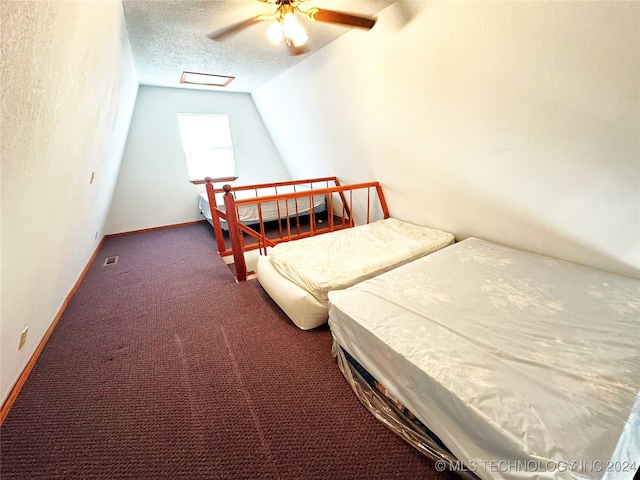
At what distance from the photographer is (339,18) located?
155 cm

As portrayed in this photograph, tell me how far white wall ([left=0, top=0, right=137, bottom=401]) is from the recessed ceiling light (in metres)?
1.24

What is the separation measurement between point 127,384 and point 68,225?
4.78 feet

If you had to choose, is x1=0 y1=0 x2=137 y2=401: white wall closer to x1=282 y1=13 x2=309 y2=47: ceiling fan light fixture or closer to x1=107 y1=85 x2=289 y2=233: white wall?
x1=282 y1=13 x2=309 y2=47: ceiling fan light fixture

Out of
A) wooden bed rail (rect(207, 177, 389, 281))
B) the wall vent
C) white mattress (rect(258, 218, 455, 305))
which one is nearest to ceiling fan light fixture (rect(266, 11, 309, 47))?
wooden bed rail (rect(207, 177, 389, 281))

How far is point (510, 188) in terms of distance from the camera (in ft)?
6.35

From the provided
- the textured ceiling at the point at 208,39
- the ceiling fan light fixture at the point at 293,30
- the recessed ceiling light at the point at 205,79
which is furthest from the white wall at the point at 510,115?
the recessed ceiling light at the point at 205,79

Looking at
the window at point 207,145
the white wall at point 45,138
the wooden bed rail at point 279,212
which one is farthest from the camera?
the window at point 207,145

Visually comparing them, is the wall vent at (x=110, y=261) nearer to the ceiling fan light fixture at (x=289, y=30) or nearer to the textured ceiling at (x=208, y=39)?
the textured ceiling at (x=208, y=39)

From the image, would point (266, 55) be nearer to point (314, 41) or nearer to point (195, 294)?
point (314, 41)

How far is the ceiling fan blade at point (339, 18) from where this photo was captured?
1.44 metres

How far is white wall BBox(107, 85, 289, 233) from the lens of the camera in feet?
13.8

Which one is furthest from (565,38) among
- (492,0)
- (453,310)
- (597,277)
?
(453,310)

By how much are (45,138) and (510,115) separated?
271 centimetres

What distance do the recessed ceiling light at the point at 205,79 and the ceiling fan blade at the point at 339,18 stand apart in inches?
98.8
